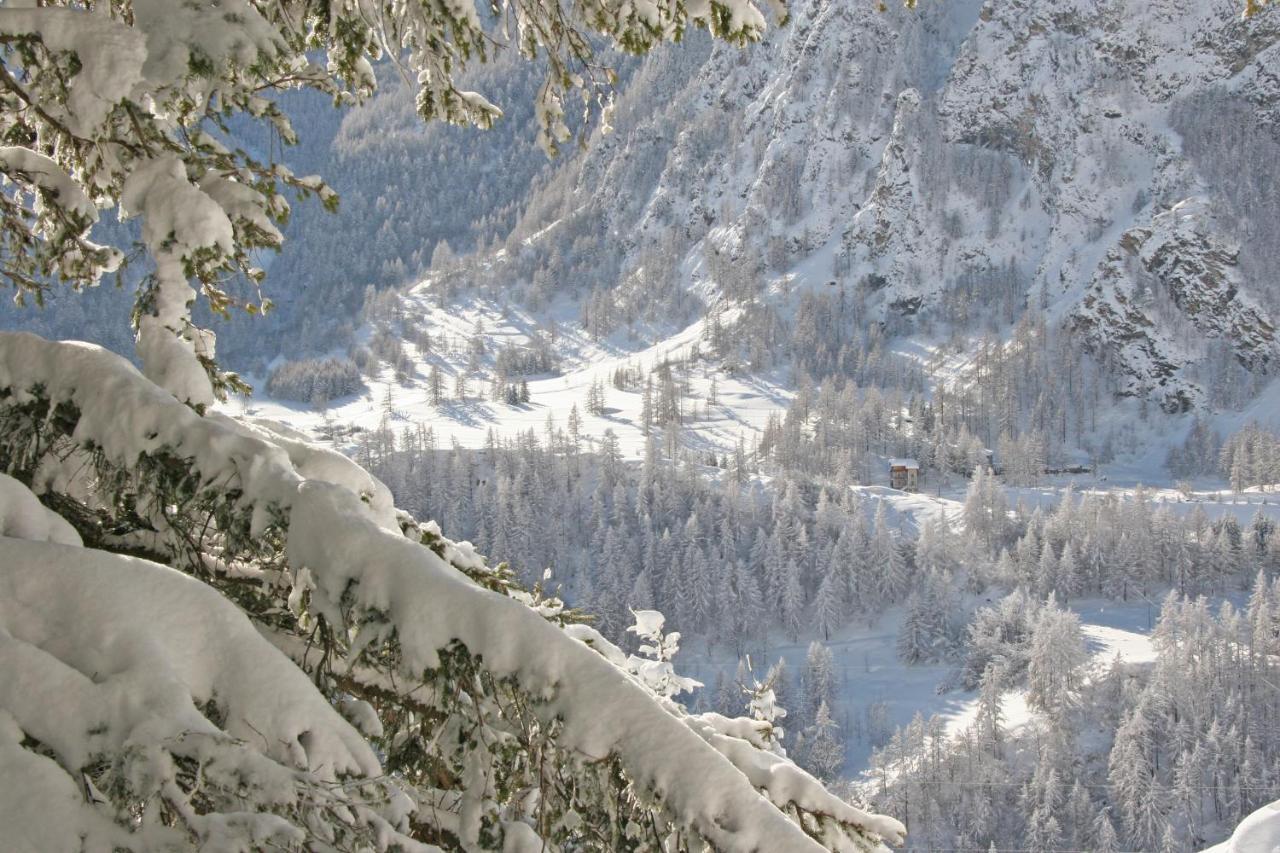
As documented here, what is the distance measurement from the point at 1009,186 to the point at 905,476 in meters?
69.6

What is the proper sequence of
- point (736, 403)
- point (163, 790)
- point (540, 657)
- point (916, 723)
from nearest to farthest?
point (163, 790)
point (540, 657)
point (916, 723)
point (736, 403)

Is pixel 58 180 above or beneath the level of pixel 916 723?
above

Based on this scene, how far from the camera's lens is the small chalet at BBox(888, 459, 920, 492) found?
10288 centimetres

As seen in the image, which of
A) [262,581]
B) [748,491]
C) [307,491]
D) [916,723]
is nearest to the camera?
[307,491]

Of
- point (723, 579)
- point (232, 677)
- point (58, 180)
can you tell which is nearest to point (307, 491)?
point (232, 677)

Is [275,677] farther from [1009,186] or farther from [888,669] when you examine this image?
[1009,186]

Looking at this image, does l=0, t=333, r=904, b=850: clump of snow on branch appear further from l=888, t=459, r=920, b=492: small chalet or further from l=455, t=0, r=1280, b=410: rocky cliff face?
l=455, t=0, r=1280, b=410: rocky cliff face

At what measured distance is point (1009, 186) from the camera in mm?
151000

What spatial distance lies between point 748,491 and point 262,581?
92609 mm

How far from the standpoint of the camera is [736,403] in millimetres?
125875

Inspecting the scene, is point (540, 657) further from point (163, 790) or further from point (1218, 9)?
point (1218, 9)

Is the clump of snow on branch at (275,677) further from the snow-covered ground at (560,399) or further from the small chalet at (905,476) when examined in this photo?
the small chalet at (905,476)

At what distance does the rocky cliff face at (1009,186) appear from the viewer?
12962 centimetres

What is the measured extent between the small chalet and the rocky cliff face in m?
40.1
